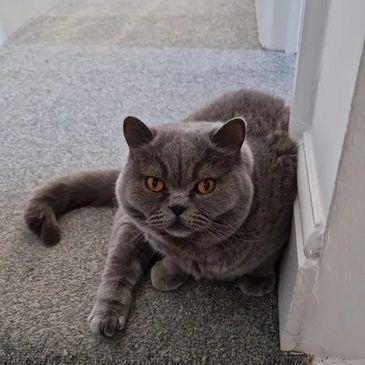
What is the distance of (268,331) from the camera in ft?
3.15

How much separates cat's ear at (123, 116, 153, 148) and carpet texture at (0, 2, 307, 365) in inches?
12.2

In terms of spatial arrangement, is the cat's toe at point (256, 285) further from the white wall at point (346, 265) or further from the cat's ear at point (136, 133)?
the cat's ear at point (136, 133)

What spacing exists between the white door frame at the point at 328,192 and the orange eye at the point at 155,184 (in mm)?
238

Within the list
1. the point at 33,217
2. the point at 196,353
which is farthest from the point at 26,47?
the point at 196,353

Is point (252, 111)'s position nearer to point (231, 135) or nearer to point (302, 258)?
point (231, 135)

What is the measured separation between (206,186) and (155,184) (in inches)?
3.4

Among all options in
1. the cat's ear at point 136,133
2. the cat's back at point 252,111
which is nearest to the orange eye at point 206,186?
the cat's ear at point 136,133

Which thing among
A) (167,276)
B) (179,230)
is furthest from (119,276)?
(179,230)

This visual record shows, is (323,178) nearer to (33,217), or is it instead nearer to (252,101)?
(252,101)

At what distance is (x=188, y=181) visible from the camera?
88 cm

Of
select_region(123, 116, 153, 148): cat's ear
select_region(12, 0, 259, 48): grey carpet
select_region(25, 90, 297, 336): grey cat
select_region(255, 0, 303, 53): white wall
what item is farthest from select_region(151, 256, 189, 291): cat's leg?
select_region(12, 0, 259, 48): grey carpet

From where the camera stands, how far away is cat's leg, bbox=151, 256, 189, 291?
3.40 ft

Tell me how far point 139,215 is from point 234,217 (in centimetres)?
17

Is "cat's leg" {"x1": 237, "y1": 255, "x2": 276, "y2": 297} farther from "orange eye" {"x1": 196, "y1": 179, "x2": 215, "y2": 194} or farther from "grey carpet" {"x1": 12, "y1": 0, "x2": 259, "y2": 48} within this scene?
"grey carpet" {"x1": 12, "y1": 0, "x2": 259, "y2": 48}
